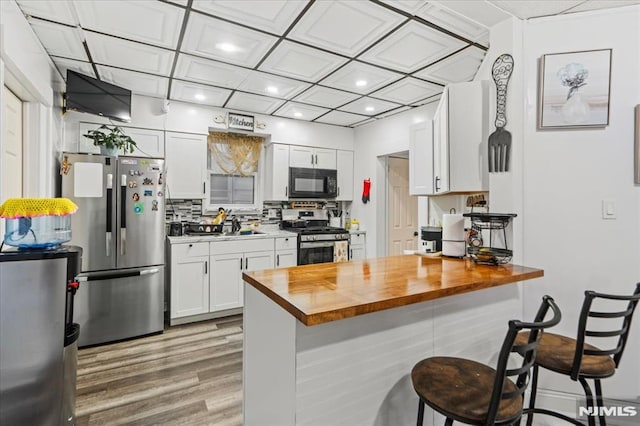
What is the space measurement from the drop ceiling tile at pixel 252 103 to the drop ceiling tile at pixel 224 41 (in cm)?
87

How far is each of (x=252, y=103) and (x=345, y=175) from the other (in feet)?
6.09

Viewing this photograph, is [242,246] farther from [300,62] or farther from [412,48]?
[412,48]

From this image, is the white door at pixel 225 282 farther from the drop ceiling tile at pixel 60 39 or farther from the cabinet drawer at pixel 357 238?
the drop ceiling tile at pixel 60 39

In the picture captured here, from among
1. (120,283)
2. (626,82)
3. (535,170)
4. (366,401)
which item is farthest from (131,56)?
(626,82)

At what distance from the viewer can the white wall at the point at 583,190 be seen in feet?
6.29

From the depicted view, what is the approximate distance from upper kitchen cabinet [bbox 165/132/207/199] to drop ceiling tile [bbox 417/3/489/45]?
295 centimetres

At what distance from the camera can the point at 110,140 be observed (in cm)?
313

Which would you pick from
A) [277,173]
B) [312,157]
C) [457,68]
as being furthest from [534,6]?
[277,173]

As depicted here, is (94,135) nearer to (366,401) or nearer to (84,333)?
(84,333)

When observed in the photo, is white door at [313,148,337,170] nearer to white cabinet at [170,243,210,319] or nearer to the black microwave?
the black microwave

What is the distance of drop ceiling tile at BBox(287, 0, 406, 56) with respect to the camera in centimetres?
204

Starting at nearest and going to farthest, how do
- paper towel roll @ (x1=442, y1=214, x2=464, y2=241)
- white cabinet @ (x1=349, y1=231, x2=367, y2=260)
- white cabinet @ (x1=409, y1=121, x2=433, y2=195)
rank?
1. paper towel roll @ (x1=442, y1=214, x2=464, y2=241)
2. white cabinet @ (x1=409, y1=121, x2=433, y2=195)
3. white cabinet @ (x1=349, y1=231, x2=367, y2=260)

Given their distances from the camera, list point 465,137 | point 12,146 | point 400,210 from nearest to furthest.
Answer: point 465,137, point 12,146, point 400,210

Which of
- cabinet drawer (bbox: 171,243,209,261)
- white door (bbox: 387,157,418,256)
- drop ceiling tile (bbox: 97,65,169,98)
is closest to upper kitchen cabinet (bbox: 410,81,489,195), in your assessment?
white door (bbox: 387,157,418,256)
